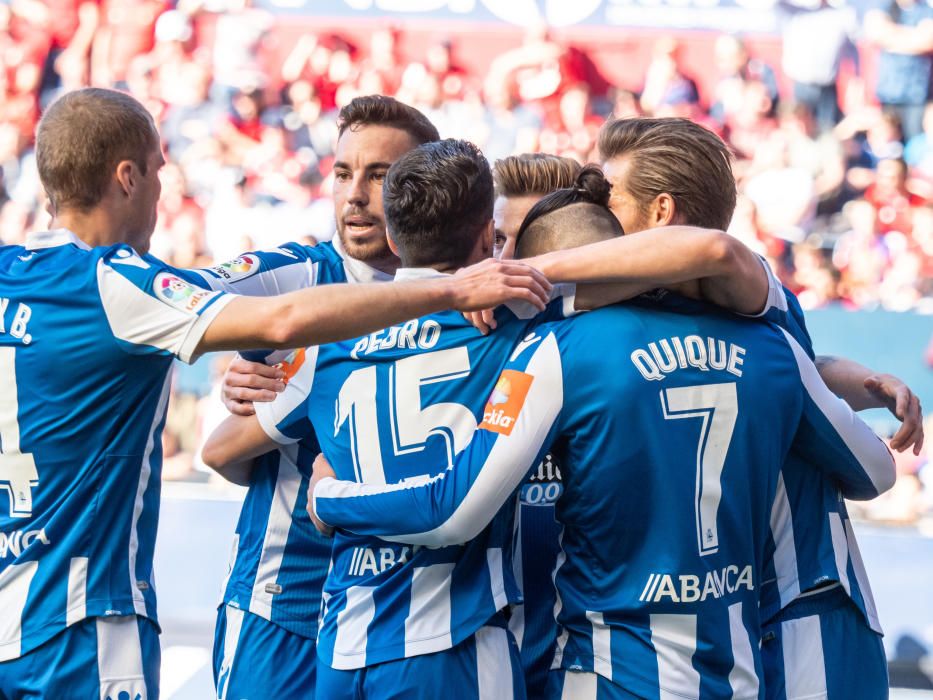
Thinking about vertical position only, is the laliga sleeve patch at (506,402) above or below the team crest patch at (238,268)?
below

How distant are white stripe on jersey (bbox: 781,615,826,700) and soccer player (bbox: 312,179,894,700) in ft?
0.61

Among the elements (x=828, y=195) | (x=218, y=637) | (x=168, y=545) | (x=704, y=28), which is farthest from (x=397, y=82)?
(x=218, y=637)

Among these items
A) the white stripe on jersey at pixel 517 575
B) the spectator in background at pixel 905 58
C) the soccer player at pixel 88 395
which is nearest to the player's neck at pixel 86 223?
the soccer player at pixel 88 395

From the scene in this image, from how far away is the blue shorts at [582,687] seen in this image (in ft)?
5.67

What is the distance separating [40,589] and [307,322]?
712mm

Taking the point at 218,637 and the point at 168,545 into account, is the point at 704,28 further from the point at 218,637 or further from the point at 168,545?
the point at 218,637

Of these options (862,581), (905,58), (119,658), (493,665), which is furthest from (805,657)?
(905,58)

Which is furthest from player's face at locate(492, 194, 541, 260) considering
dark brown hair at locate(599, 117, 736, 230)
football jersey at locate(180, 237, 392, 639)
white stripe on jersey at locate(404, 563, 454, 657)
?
white stripe on jersey at locate(404, 563, 454, 657)

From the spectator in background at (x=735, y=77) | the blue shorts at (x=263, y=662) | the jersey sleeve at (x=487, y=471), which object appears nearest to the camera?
the jersey sleeve at (x=487, y=471)

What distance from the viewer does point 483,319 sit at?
1.77 metres

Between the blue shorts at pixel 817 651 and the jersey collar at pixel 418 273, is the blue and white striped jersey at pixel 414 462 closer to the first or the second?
the jersey collar at pixel 418 273

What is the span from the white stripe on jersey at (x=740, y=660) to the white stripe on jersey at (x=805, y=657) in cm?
18

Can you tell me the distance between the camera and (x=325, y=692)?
184 centimetres

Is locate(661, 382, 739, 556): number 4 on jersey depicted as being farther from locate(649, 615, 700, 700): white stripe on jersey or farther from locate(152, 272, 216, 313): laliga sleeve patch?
locate(152, 272, 216, 313): laliga sleeve patch
